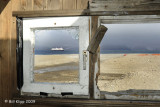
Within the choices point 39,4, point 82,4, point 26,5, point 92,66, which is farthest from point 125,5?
point 26,5

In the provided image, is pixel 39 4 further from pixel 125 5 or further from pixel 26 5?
pixel 125 5

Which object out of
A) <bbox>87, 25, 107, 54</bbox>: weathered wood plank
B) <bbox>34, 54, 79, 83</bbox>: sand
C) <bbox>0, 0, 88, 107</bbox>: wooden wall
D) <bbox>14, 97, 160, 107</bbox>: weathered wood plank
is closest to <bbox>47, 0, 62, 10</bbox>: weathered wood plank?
<bbox>0, 0, 88, 107</bbox>: wooden wall

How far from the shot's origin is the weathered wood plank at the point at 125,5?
141 centimetres

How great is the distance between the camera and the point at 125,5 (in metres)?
1.45

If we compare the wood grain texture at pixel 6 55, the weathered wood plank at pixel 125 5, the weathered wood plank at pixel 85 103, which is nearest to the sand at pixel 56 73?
the wood grain texture at pixel 6 55

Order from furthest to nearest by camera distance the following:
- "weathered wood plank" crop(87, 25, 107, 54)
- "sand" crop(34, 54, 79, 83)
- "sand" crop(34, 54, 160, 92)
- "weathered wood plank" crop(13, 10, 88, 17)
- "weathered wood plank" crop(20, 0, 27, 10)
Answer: "sand" crop(34, 54, 79, 83) < "sand" crop(34, 54, 160, 92) < "weathered wood plank" crop(20, 0, 27, 10) < "weathered wood plank" crop(13, 10, 88, 17) < "weathered wood plank" crop(87, 25, 107, 54)

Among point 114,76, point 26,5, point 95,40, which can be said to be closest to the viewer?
point 95,40

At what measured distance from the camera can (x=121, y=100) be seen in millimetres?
1479

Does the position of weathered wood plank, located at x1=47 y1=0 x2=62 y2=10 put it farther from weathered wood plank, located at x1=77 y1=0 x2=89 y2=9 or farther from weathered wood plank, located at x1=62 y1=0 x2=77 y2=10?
weathered wood plank, located at x1=77 y1=0 x2=89 y2=9

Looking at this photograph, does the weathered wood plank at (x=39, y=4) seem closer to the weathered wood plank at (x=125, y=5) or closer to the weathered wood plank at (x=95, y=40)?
the weathered wood plank at (x=125, y=5)

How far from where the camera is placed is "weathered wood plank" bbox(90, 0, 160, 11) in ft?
4.64

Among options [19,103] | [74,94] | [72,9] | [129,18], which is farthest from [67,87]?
[129,18]

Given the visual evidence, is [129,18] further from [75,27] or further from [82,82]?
[82,82]

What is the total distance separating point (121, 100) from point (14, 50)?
1230 mm
